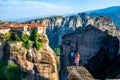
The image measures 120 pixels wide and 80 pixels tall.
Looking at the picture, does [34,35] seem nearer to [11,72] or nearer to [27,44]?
[27,44]

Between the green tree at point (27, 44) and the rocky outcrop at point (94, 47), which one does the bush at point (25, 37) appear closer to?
the green tree at point (27, 44)

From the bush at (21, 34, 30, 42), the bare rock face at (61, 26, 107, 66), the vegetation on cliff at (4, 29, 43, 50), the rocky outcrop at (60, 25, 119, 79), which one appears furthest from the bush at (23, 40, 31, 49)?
the rocky outcrop at (60, 25, 119, 79)

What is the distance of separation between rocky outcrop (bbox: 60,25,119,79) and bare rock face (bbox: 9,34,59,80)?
10.0 meters

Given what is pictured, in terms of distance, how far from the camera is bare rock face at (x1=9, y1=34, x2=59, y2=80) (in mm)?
59469

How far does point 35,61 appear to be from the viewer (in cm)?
6112

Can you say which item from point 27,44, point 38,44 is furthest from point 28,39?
point 38,44

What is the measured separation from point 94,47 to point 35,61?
15555 millimetres

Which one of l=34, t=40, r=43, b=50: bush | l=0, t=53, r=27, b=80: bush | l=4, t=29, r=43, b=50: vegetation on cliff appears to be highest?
l=4, t=29, r=43, b=50: vegetation on cliff

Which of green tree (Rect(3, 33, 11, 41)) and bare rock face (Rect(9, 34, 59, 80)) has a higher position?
green tree (Rect(3, 33, 11, 41))

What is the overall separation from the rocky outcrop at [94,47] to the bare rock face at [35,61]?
10049 millimetres

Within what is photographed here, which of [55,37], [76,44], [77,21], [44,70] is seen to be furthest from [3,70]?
[77,21]

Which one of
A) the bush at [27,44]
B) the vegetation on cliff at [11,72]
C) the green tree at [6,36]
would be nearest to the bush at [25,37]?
the bush at [27,44]

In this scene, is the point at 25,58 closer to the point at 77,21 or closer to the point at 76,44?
the point at 76,44

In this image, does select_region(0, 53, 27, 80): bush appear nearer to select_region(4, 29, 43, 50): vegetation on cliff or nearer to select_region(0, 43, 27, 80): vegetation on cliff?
select_region(0, 43, 27, 80): vegetation on cliff
